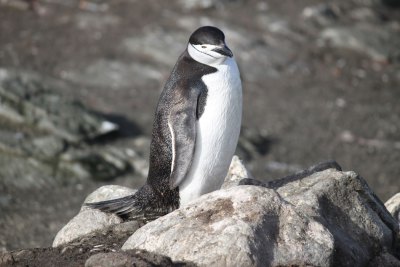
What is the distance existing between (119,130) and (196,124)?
4.93 m

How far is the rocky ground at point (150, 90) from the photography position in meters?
8.41

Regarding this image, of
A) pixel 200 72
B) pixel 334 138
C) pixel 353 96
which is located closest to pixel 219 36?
pixel 200 72

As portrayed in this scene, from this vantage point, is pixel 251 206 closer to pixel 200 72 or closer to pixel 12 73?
pixel 200 72

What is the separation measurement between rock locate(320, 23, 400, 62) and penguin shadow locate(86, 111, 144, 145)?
197 inches

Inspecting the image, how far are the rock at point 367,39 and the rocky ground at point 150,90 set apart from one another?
22 mm

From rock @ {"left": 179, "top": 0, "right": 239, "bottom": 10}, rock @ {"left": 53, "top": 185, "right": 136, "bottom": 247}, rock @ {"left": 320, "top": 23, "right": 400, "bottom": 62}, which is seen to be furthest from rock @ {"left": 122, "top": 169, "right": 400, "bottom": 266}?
rock @ {"left": 179, "top": 0, "right": 239, "bottom": 10}

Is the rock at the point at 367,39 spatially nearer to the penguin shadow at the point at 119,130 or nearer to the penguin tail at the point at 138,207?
the penguin shadow at the point at 119,130

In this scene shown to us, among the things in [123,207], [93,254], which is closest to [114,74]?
[123,207]

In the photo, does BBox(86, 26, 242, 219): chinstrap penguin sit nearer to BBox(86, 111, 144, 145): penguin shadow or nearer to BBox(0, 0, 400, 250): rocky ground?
BBox(0, 0, 400, 250): rocky ground

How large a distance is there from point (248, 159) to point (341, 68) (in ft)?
13.1

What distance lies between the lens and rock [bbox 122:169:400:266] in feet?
12.1

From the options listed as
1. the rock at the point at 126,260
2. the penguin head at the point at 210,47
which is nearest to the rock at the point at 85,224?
the rock at the point at 126,260

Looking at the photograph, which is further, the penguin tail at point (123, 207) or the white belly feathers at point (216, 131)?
the penguin tail at point (123, 207)

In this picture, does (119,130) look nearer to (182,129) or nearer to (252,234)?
(182,129)
